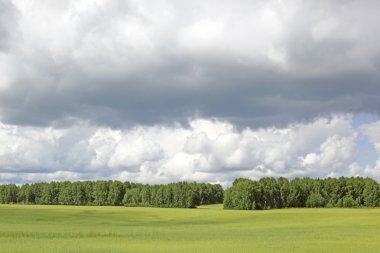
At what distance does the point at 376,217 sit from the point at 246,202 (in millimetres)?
80850

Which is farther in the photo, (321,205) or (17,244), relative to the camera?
(321,205)

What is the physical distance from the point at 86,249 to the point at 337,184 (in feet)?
535

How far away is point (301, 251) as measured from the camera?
138 ft

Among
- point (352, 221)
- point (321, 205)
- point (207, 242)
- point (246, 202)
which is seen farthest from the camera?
point (321, 205)

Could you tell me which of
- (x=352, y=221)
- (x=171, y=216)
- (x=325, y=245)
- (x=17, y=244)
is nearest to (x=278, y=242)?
(x=325, y=245)

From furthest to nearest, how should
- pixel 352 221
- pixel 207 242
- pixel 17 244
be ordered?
pixel 352 221 → pixel 207 242 → pixel 17 244

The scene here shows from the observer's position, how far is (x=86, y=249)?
43125 mm

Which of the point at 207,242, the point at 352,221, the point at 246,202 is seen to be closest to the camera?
the point at 207,242

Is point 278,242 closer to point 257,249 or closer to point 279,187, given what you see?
point 257,249

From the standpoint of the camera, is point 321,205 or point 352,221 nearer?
point 352,221

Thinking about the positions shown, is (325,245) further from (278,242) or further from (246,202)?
(246,202)

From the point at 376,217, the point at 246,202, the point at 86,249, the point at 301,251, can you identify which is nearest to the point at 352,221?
the point at 376,217

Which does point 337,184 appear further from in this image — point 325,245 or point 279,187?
point 325,245

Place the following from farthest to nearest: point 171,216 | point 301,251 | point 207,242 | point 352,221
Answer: point 171,216 < point 352,221 < point 207,242 < point 301,251
